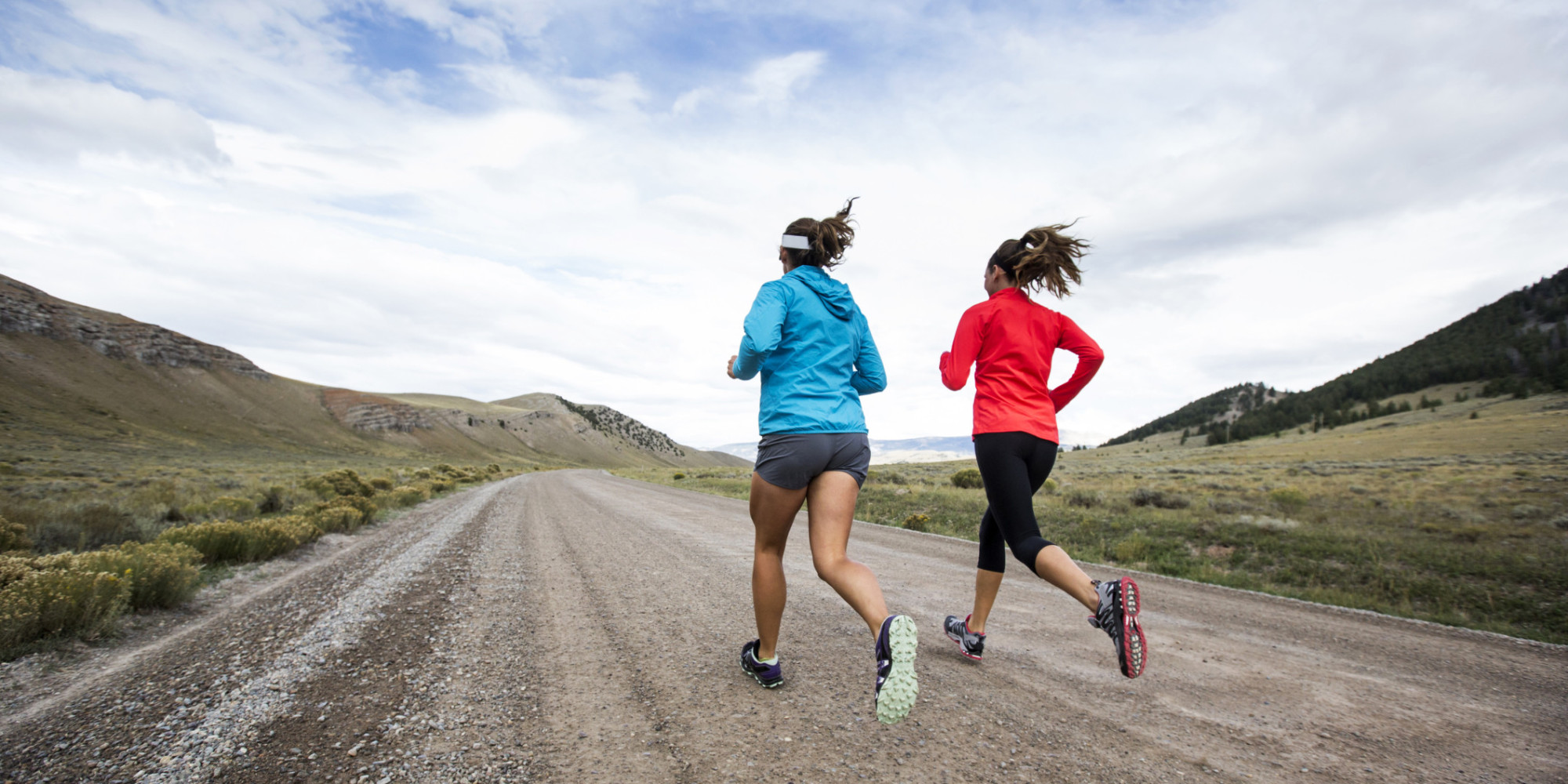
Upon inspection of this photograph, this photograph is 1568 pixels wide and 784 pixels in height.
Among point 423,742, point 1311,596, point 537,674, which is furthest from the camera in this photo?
point 1311,596

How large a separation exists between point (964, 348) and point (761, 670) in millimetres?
1961

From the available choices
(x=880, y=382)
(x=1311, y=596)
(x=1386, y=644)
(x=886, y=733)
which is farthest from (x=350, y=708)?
(x=1311, y=596)

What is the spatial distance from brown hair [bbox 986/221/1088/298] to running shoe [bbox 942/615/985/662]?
1956 millimetres

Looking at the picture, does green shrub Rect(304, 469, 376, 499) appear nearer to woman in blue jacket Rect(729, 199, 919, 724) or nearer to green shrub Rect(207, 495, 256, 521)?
green shrub Rect(207, 495, 256, 521)

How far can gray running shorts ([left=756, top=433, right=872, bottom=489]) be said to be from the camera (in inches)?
100

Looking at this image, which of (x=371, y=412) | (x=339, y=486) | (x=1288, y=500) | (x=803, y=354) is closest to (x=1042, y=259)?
(x=803, y=354)

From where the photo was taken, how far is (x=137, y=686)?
9.86 ft


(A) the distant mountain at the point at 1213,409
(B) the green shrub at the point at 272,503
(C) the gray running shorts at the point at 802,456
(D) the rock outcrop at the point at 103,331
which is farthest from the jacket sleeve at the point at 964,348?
(A) the distant mountain at the point at 1213,409

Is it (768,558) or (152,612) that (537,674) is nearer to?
(768,558)

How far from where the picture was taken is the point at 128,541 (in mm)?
7266

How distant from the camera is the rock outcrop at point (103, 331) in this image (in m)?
73.8

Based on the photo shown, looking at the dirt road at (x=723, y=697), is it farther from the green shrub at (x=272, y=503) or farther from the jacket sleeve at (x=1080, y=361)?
the green shrub at (x=272, y=503)

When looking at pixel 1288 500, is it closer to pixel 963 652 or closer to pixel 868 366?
pixel 963 652

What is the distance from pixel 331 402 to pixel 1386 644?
139126 mm
